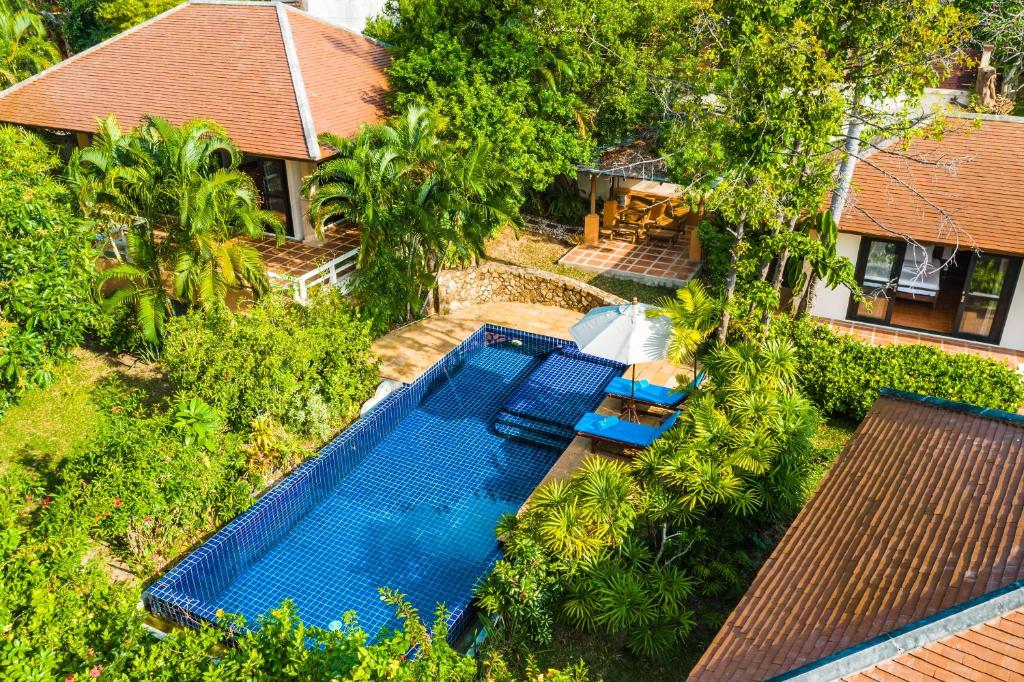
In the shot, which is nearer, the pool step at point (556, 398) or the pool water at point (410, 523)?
the pool water at point (410, 523)

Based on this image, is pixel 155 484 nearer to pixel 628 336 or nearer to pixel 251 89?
pixel 628 336

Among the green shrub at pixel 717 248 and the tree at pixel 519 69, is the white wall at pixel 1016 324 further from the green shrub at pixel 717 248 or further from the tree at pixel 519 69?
the tree at pixel 519 69

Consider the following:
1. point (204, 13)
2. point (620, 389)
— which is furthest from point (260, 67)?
point (620, 389)

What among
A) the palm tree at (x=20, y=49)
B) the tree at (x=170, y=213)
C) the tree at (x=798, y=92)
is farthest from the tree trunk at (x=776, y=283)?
the palm tree at (x=20, y=49)

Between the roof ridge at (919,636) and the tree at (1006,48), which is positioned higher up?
the tree at (1006,48)

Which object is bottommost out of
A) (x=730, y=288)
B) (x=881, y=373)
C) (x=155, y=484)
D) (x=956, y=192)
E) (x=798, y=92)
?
(x=155, y=484)

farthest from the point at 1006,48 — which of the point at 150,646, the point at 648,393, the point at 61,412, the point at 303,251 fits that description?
the point at 150,646

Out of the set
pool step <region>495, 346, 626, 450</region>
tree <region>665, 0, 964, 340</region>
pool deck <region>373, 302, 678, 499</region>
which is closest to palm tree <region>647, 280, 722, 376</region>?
tree <region>665, 0, 964, 340</region>

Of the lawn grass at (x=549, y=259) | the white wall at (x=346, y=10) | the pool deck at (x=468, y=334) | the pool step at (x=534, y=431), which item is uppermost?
the white wall at (x=346, y=10)
